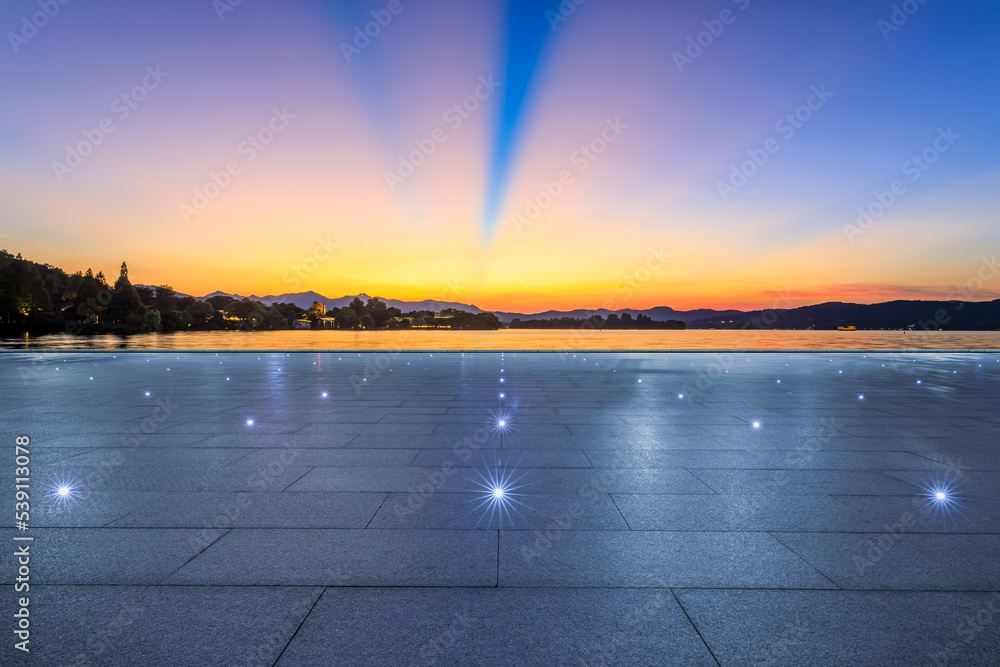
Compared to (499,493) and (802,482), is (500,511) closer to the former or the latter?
(499,493)

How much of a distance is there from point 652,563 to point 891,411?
10.8 m

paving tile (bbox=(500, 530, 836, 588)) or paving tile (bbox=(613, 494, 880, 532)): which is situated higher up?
paving tile (bbox=(500, 530, 836, 588))

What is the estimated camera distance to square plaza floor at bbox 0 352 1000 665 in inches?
127

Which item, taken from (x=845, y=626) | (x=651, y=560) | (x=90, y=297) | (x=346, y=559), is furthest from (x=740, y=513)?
(x=90, y=297)

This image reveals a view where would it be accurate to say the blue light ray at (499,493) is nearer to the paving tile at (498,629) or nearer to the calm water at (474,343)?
the paving tile at (498,629)

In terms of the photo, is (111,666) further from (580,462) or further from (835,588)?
(580,462)

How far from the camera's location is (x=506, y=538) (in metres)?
4.73

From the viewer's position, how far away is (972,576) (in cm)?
402

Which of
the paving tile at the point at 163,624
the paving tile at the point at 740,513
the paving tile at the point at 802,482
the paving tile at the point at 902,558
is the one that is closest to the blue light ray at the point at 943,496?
the paving tile at the point at 802,482

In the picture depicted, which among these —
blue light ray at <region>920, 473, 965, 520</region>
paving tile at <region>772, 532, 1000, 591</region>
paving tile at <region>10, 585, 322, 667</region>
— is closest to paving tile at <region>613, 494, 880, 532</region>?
paving tile at <region>772, 532, 1000, 591</region>

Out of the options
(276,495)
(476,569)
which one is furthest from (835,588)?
(276,495)

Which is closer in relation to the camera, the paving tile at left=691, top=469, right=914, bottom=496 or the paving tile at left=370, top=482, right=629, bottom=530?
the paving tile at left=370, top=482, right=629, bottom=530

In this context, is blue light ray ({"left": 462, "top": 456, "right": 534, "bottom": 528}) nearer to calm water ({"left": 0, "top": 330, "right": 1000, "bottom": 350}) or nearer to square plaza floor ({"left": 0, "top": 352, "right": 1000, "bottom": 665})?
square plaza floor ({"left": 0, "top": 352, "right": 1000, "bottom": 665})

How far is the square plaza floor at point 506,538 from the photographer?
3.23 meters
